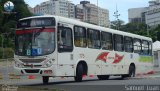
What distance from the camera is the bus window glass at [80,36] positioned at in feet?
69.7

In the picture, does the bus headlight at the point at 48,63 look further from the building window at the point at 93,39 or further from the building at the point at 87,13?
the building at the point at 87,13

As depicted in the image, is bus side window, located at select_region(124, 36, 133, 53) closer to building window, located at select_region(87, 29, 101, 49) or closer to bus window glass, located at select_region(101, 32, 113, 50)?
bus window glass, located at select_region(101, 32, 113, 50)

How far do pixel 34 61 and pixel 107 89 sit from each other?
5.02 m

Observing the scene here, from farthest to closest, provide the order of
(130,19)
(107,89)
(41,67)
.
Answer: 1. (130,19)
2. (41,67)
3. (107,89)

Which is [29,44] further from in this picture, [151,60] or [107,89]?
[151,60]

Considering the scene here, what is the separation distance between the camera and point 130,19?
153 m

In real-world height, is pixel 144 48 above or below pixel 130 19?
below

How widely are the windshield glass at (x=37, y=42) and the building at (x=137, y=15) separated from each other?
127576 millimetres

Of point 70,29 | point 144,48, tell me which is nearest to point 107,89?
point 70,29

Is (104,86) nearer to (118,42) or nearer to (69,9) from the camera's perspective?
(118,42)

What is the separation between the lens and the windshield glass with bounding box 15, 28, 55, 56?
19.4m

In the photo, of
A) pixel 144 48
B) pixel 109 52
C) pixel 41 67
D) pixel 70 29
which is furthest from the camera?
pixel 144 48

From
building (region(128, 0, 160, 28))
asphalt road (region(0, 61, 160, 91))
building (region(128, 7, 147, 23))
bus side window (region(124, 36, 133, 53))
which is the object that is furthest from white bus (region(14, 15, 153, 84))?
building (region(128, 7, 147, 23))

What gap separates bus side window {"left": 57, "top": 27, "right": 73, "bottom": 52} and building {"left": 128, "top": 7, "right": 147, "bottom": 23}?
4985 inches
